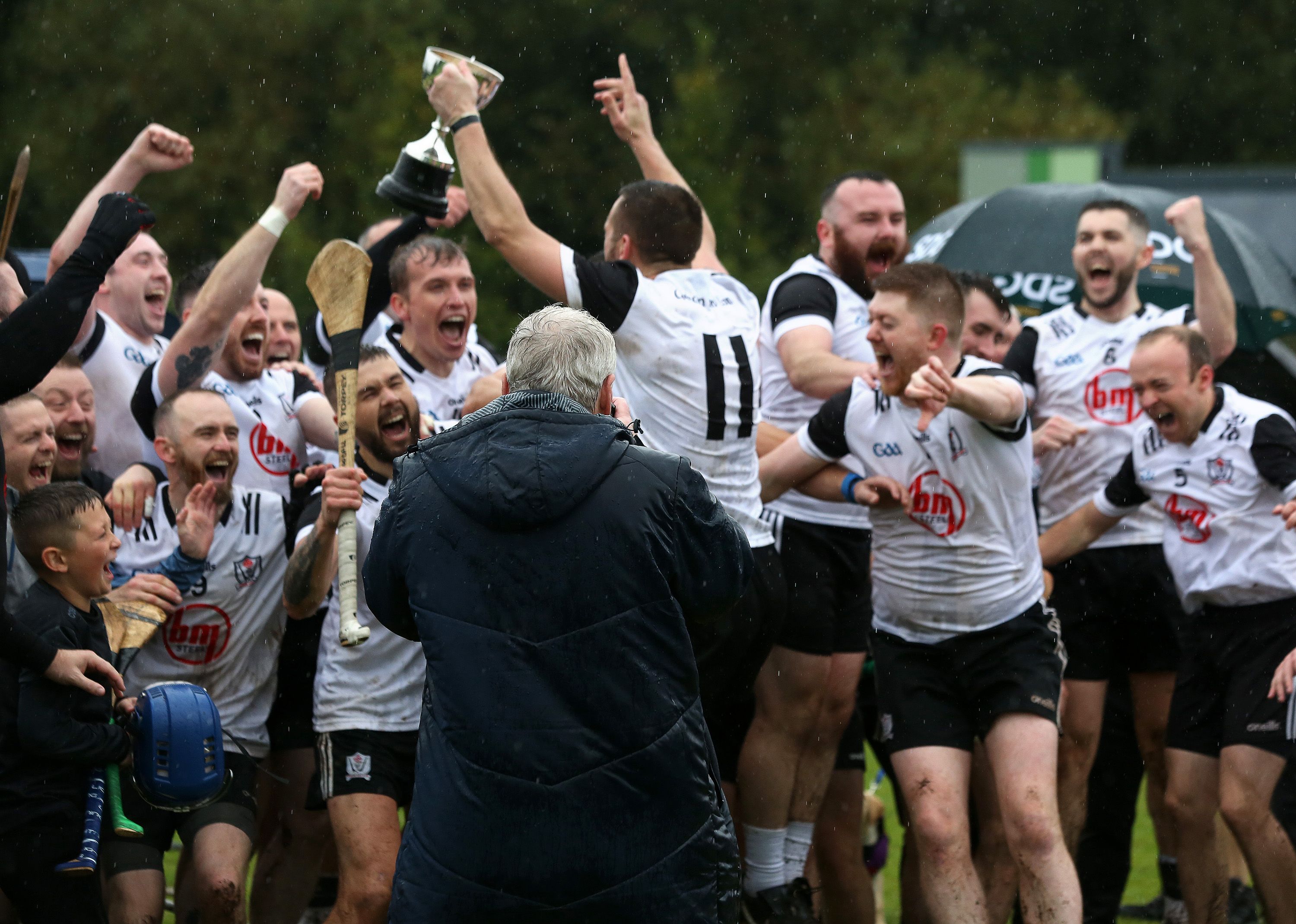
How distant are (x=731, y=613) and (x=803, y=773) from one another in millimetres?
840

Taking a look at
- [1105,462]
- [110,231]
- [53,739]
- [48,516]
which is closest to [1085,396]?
[1105,462]

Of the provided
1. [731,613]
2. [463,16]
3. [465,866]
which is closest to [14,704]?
[465,866]

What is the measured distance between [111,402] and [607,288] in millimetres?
2036

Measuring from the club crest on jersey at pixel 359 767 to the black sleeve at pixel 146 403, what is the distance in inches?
56.9

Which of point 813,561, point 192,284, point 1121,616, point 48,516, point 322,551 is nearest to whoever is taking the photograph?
point 48,516

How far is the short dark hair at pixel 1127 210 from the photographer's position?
6.77 meters

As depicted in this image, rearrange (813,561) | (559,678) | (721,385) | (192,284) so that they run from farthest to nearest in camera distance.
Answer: (192,284) < (813,561) < (721,385) < (559,678)

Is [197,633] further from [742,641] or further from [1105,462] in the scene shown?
[1105,462]

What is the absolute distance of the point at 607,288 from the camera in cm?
517

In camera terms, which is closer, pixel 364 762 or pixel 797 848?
pixel 364 762

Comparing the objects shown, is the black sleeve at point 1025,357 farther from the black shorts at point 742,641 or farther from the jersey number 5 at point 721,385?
the jersey number 5 at point 721,385

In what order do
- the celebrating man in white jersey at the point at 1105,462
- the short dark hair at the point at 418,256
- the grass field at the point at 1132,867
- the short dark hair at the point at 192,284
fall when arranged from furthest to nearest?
the grass field at the point at 1132,867 → the short dark hair at the point at 192,284 → the celebrating man in white jersey at the point at 1105,462 → the short dark hair at the point at 418,256

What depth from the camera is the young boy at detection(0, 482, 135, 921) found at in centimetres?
452

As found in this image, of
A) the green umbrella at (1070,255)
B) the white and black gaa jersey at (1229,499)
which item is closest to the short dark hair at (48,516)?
the white and black gaa jersey at (1229,499)
